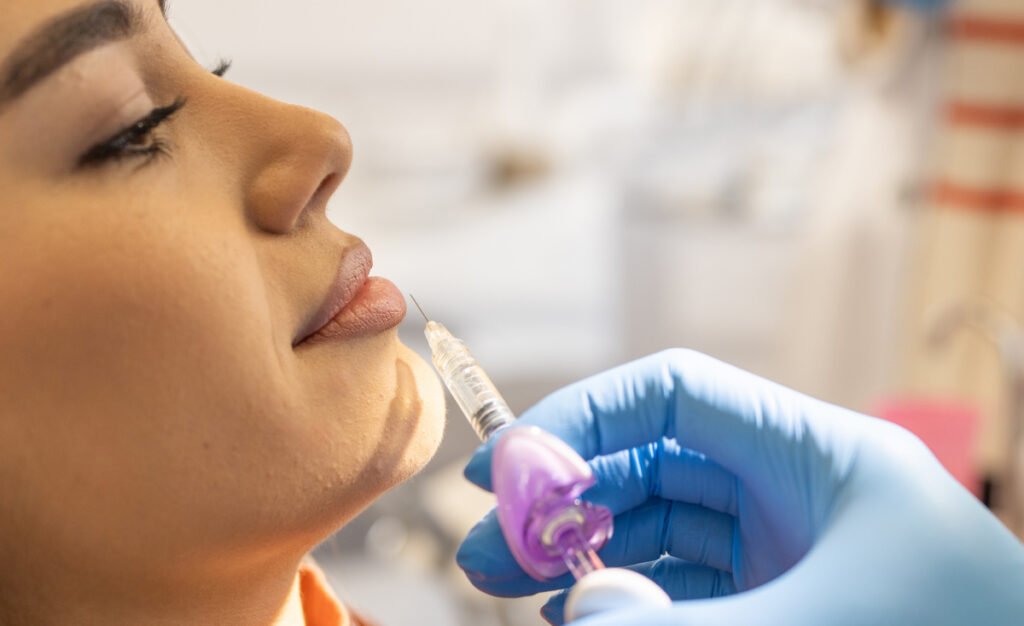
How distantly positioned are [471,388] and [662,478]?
0.65 feet

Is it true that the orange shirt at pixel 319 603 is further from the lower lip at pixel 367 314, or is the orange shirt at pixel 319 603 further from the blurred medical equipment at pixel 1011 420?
the blurred medical equipment at pixel 1011 420

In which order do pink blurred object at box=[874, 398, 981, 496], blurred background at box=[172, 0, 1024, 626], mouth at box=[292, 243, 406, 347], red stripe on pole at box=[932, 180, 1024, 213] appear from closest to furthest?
mouth at box=[292, 243, 406, 347] < pink blurred object at box=[874, 398, 981, 496] < blurred background at box=[172, 0, 1024, 626] < red stripe on pole at box=[932, 180, 1024, 213]

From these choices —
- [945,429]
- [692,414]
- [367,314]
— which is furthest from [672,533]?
[945,429]

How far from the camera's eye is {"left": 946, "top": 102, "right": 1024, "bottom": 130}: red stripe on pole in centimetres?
221

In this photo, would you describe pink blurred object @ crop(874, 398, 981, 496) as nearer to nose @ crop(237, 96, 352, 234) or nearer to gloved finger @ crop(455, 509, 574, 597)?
gloved finger @ crop(455, 509, 574, 597)

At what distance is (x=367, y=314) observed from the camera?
2.58 ft

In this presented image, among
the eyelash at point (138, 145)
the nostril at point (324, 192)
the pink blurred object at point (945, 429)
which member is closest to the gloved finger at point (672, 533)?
the nostril at point (324, 192)

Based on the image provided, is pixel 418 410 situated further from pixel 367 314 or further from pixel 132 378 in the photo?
pixel 132 378

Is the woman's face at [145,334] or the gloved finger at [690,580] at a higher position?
the woman's face at [145,334]

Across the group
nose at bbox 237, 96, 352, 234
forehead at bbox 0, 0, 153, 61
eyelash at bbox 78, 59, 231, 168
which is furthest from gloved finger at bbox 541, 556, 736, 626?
forehead at bbox 0, 0, 153, 61

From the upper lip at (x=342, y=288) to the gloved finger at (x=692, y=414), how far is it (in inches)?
6.6

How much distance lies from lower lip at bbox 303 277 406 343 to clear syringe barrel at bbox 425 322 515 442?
2.3 inches

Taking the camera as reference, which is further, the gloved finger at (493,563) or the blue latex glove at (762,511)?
the gloved finger at (493,563)

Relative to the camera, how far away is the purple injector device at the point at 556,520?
2.19 feet
